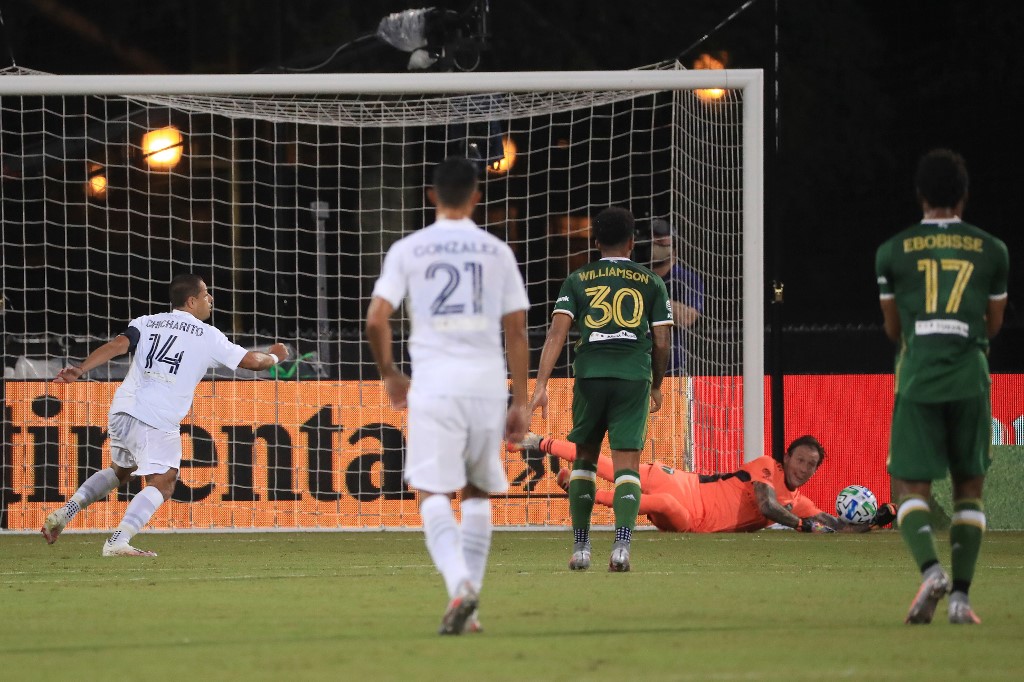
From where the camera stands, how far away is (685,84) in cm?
1144

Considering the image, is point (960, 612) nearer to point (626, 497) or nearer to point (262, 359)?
point (626, 497)

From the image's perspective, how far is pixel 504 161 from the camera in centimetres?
1353

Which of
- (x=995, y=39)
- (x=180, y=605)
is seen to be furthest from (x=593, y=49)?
(x=180, y=605)

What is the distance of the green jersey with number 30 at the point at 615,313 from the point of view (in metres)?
8.22

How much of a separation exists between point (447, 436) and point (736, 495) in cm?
653

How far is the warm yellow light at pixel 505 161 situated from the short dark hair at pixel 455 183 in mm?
7600

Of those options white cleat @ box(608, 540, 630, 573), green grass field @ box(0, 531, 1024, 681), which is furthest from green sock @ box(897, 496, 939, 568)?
white cleat @ box(608, 540, 630, 573)

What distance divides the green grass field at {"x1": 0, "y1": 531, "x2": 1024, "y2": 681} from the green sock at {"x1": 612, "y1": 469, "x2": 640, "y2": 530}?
325mm

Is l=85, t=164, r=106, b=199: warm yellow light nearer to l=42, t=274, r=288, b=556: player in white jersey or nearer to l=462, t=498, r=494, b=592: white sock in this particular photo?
l=42, t=274, r=288, b=556: player in white jersey

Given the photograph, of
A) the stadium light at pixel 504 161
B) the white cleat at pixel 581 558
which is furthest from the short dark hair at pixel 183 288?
the stadium light at pixel 504 161

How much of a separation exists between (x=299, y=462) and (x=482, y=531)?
6.94m

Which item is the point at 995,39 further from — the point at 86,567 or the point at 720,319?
the point at 86,567

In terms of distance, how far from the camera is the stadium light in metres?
13.4

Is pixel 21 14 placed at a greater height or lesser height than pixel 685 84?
greater
